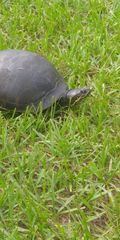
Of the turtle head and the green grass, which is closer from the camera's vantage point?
the green grass

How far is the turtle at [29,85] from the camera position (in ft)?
8.31

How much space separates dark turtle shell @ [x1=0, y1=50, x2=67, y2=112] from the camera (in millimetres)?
2533

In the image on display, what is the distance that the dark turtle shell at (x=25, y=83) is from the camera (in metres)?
2.53

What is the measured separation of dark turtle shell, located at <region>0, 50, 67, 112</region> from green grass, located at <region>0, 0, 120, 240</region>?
8 cm

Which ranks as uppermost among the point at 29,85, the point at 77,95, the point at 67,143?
the point at 29,85

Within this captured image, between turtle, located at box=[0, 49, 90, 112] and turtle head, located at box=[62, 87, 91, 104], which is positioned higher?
turtle, located at box=[0, 49, 90, 112]

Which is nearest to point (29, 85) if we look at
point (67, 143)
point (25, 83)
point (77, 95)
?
point (25, 83)

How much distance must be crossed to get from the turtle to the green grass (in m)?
0.07

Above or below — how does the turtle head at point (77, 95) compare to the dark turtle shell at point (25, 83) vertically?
below

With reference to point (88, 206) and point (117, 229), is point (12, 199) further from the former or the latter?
point (117, 229)

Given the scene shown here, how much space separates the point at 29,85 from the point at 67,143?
40 cm

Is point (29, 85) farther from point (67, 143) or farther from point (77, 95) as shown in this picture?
point (67, 143)

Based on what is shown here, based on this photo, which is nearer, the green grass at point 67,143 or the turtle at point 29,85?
the green grass at point 67,143

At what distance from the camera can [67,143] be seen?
2.35 metres
